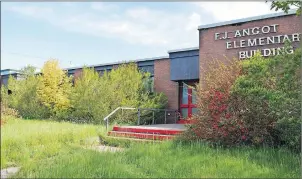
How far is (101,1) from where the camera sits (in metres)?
3.80

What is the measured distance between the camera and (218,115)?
21.9ft

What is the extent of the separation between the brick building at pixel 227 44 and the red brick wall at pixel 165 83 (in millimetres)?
61

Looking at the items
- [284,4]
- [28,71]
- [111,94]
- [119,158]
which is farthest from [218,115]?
[28,71]

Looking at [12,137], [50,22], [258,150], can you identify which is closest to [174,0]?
[50,22]

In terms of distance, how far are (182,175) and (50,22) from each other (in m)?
2.84

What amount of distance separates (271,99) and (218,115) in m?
1.40

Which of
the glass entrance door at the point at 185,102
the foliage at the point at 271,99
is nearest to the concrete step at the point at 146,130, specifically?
the foliage at the point at 271,99

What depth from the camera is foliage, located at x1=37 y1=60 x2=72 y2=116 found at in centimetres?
388

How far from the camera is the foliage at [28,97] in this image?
363 cm

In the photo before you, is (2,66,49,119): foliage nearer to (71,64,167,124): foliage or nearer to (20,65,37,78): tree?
(20,65,37,78): tree

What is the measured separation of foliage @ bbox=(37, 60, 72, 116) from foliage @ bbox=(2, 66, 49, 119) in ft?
0.24

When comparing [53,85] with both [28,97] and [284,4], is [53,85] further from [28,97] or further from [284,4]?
[284,4]

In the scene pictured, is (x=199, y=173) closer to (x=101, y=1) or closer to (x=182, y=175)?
(x=182, y=175)

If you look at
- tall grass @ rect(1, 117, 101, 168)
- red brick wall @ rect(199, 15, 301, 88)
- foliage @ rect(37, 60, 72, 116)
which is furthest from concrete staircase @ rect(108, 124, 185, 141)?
foliage @ rect(37, 60, 72, 116)
